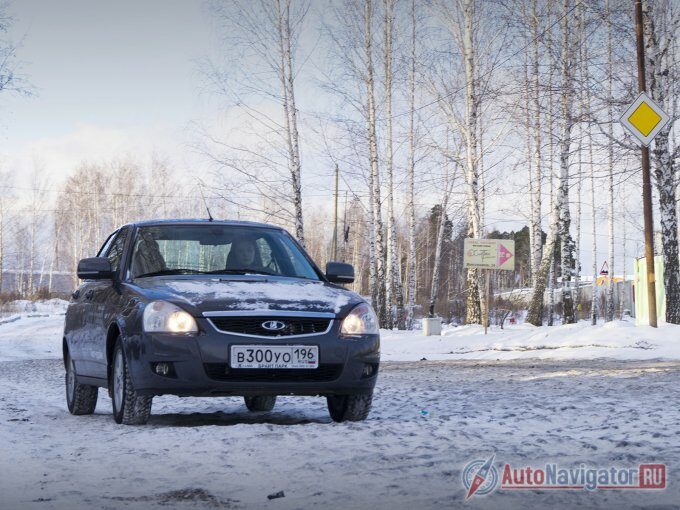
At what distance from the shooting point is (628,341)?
1955cm

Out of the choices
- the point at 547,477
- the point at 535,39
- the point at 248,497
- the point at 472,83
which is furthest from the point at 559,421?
the point at 535,39

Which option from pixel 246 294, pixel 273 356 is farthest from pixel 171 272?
pixel 273 356

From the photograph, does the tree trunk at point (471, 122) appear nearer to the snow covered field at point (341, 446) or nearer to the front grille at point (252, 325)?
the snow covered field at point (341, 446)

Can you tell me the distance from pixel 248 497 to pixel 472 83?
26.2 metres

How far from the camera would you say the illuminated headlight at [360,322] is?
24.0 ft

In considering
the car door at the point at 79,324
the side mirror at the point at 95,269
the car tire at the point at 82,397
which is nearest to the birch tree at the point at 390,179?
the car door at the point at 79,324

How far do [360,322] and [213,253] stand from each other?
5.27 feet

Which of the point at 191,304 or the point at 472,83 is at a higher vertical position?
the point at 472,83

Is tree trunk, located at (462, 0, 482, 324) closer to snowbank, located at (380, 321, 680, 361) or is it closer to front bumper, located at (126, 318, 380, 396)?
snowbank, located at (380, 321, 680, 361)

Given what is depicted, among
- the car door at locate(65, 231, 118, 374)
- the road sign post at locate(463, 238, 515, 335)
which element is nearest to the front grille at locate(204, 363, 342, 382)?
the car door at locate(65, 231, 118, 374)

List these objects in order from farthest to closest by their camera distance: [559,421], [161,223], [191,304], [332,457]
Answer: [161,223], [559,421], [191,304], [332,457]

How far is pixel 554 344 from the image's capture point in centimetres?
2061

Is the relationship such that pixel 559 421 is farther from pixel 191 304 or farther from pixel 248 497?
pixel 248 497

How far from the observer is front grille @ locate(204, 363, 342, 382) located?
22.9ft
